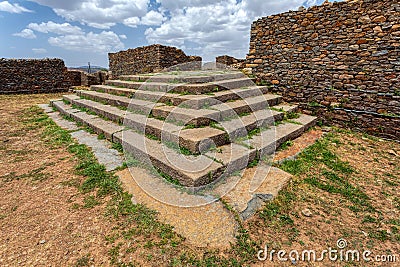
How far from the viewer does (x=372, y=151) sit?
3.93m

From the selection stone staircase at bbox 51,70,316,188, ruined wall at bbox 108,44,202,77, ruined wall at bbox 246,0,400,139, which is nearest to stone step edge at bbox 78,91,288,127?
stone staircase at bbox 51,70,316,188

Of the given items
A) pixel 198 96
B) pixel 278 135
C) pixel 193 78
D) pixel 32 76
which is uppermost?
pixel 32 76

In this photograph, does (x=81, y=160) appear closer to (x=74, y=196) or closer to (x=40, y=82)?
(x=74, y=196)

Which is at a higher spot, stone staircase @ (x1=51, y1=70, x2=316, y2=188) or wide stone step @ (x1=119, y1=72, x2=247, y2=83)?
wide stone step @ (x1=119, y1=72, x2=247, y2=83)

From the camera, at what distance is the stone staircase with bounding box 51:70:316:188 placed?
288 centimetres

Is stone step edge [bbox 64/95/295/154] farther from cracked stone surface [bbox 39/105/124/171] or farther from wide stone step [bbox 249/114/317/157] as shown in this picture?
cracked stone surface [bbox 39/105/124/171]

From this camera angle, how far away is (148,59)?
10188mm

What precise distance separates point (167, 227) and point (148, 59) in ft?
31.3

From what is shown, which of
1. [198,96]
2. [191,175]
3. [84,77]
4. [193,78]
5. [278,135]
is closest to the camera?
[191,175]

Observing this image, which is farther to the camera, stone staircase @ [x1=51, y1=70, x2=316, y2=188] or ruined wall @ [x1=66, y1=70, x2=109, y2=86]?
ruined wall @ [x1=66, y1=70, x2=109, y2=86]

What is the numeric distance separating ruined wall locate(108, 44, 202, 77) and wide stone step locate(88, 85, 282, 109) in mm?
3983

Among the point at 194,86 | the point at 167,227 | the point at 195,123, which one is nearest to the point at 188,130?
the point at 195,123

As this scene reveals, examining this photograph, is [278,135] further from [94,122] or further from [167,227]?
[94,122]

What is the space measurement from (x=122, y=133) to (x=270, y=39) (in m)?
4.64
